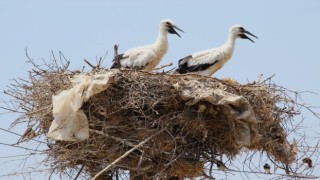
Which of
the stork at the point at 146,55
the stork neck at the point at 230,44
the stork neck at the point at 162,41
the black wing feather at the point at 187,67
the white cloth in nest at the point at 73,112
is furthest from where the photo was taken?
the stork neck at the point at 230,44

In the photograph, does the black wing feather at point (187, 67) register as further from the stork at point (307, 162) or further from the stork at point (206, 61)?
the stork at point (307, 162)

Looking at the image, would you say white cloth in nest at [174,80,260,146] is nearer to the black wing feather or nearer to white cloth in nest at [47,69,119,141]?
white cloth in nest at [47,69,119,141]

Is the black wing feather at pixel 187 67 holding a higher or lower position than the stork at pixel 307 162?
higher

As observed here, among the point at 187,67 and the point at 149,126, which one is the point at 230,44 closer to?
the point at 187,67

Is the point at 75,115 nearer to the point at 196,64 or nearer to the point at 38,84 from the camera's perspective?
the point at 38,84

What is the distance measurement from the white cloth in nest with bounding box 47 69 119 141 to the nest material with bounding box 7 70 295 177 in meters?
0.18

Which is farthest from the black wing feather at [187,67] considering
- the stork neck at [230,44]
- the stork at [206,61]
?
the stork neck at [230,44]

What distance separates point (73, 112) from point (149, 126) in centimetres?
88

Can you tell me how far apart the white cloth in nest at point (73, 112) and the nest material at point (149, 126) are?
0.18m

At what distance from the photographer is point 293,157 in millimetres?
10164

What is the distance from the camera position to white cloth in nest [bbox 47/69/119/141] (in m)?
9.20

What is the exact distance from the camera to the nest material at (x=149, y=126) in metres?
9.31

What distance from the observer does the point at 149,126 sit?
9.31 meters

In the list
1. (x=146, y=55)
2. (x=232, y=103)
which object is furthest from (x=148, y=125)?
(x=146, y=55)
